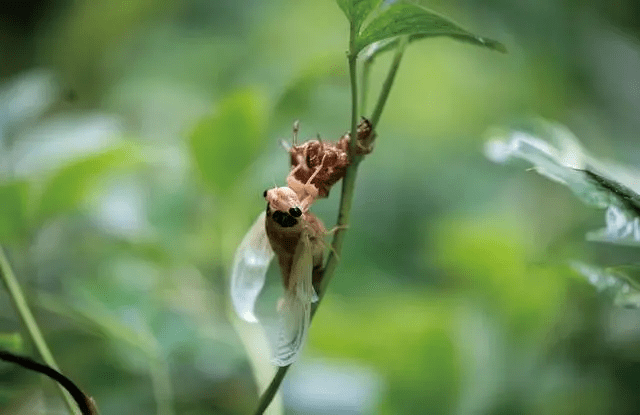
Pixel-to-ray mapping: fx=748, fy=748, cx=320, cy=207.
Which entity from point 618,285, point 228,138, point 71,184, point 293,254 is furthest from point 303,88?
point 618,285

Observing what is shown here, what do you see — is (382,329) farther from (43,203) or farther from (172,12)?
→ (172,12)

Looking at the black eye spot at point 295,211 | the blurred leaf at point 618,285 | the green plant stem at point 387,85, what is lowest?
the blurred leaf at point 618,285

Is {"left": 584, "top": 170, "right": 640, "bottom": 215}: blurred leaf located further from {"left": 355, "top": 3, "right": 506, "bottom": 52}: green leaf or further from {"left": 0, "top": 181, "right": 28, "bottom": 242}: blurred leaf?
{"left": 0, "top": 181, "right": 28, "bottom": 242}: blurred leaf

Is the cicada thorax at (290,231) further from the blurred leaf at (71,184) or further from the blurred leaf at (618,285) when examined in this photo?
the blurred leaf at (71,184)

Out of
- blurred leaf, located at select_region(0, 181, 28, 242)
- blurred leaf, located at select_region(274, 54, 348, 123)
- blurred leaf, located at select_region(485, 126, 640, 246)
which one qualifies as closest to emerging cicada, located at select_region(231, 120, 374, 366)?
blurred leaf, located at select_region(485, 126, 640, 246)

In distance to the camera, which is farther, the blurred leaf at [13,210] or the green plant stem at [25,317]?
the blurred leaf at [13,210]

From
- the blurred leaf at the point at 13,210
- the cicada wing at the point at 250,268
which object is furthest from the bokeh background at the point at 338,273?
the cicada wing at the point at 250,268
